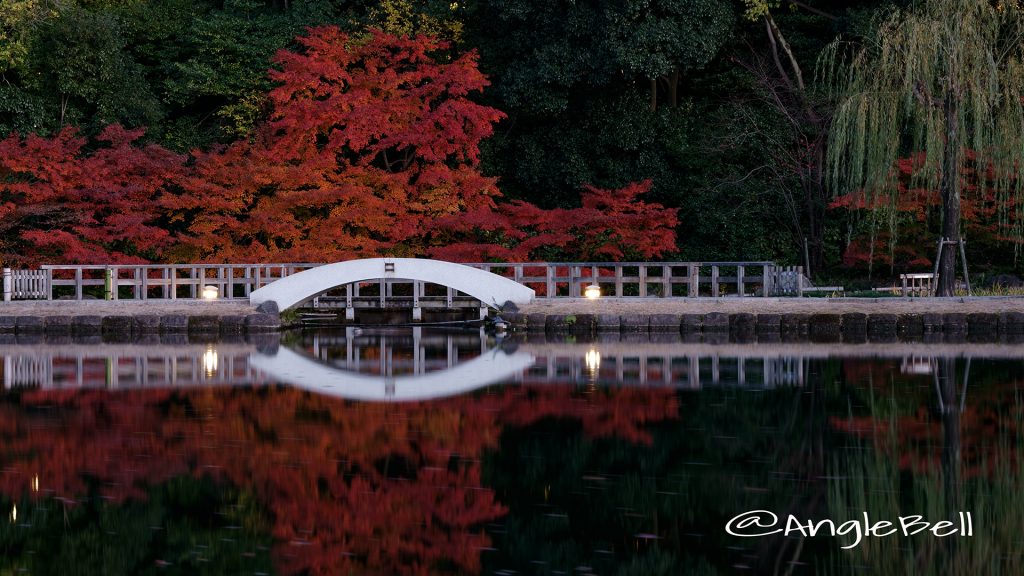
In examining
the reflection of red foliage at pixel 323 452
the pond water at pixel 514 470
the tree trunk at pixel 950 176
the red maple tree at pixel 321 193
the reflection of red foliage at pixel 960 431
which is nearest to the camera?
the pond water at pixel 514 470

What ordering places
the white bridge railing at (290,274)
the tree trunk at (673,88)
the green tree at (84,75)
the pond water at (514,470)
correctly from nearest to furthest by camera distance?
the pond water at (514,470)
the white bridge railing at (290,274)
the green tree at (84,75)
the tree trunk at (673,88)

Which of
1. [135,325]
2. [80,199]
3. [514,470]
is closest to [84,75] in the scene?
[80,199]

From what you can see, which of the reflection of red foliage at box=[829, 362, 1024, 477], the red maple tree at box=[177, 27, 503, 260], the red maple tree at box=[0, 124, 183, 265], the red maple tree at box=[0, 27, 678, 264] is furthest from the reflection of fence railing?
the reflection of red foliage at box=[829, 362, 1024, 477]

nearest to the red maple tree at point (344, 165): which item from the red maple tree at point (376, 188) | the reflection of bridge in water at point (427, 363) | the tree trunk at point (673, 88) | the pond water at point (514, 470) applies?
the red maple tree at point (376, 188)

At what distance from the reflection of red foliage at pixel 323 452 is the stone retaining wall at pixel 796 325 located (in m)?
10.4

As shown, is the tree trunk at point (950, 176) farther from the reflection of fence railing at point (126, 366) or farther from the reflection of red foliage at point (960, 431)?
the reflection of fence railing at point (126, 366)

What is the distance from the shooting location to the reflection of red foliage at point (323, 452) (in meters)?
7.64

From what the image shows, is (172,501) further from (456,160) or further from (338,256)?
(456,160)

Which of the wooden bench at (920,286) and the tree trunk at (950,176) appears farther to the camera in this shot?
the wooden bench at (920,286)

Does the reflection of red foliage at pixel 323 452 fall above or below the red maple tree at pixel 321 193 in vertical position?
below

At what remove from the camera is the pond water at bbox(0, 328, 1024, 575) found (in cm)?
725

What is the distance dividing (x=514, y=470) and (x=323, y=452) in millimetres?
1756

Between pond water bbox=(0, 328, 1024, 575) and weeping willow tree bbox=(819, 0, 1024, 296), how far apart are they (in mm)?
7697

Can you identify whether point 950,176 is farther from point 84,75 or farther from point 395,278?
point 84,75
